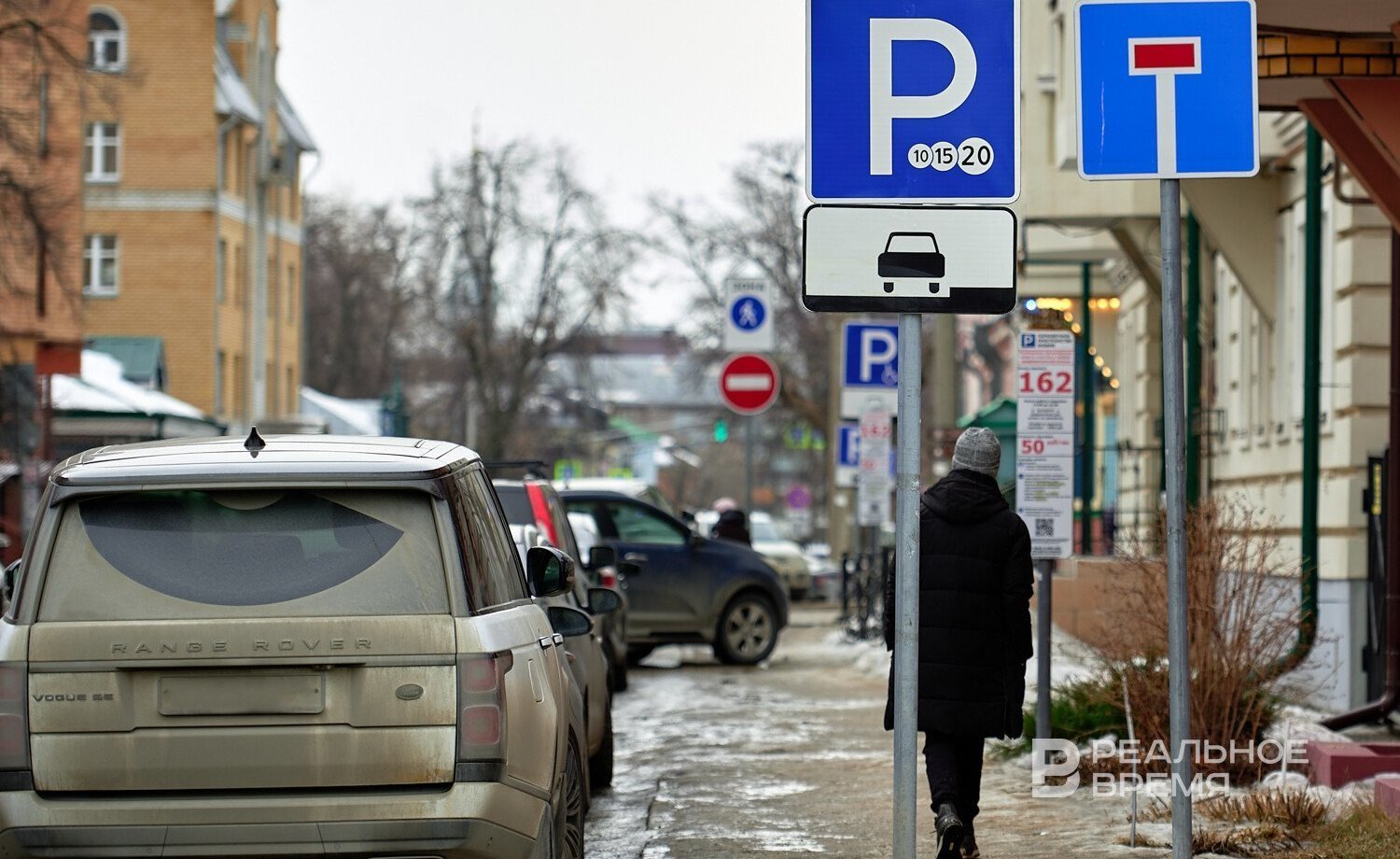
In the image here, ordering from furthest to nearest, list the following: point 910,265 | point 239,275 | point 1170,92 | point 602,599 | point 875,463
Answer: point 239,275, point 875,463, point 602,599, point 1170,92, point 910,265

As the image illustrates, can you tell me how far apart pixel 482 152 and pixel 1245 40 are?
58453 mm

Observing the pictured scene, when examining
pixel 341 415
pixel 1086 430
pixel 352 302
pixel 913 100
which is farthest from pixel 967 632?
pixel 352 302

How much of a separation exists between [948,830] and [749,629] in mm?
14369

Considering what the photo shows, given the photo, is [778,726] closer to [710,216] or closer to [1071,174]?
[1071,174]

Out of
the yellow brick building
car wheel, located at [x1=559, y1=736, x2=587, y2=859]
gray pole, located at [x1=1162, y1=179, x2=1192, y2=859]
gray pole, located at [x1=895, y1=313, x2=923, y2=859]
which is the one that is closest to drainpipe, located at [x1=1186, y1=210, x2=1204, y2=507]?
car wheel, located at [x1=559, y1=736, x2=587, y2=859]

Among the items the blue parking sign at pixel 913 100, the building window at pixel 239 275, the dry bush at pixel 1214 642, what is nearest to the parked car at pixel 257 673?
the blue parking sign at pixel 913 100

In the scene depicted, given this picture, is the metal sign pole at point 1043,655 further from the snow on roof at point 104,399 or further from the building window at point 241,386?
the building window at point 241,386

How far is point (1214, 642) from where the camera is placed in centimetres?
1061

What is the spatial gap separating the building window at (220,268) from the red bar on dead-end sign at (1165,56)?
5500 centimetres

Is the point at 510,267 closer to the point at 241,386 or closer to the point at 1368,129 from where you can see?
the point at 241,386

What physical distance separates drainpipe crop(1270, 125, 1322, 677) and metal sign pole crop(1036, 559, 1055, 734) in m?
4.10

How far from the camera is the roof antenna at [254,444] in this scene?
6562mm

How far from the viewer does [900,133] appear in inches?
249

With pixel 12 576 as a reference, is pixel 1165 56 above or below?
above
